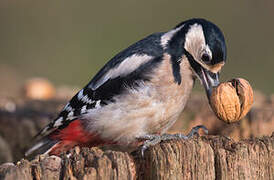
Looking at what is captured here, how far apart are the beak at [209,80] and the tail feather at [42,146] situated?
123cm

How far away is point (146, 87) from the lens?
11.4 feet

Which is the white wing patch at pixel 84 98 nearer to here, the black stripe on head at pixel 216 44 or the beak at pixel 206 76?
the beak at pixel 206 76

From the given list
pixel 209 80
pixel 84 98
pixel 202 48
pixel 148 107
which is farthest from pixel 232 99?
pixel 84 98

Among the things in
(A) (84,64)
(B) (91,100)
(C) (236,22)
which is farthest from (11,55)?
(B) (91,100)

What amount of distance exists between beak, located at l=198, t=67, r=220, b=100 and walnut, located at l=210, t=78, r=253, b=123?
5.9 inches

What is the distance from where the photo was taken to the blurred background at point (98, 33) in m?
9.59

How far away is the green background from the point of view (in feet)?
32.1

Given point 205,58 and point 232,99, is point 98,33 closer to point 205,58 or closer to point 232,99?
point 205,58

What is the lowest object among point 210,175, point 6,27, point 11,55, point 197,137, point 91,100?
point 210,175

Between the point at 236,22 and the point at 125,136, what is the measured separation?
26.0 feet

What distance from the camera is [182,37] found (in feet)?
11.9

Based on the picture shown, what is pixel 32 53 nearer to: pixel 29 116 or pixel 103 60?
pixel 103 60

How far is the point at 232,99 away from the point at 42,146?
1.56m

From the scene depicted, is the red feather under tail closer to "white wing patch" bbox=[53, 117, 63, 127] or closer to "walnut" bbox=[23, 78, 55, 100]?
"white wing patch" bbox=[53, 117, 63, 127]
